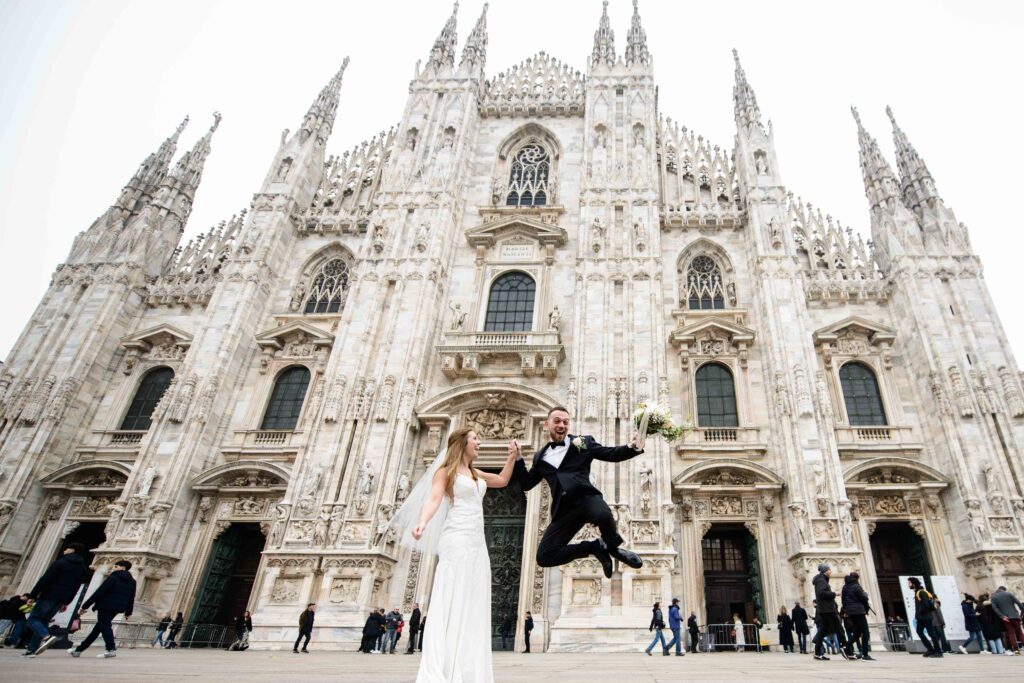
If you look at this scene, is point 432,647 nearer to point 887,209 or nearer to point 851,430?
point 851,430

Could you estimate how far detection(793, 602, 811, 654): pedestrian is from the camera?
43.3ft

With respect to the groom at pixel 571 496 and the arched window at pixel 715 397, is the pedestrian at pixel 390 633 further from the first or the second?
the groom at pixel 571 496

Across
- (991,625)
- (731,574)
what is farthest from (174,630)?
(991,625)

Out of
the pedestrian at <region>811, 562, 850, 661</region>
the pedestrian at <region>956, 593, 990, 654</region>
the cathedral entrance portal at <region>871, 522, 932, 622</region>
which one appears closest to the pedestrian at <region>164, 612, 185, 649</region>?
the pedestrian at <region>811, 562, 850, 661</region>

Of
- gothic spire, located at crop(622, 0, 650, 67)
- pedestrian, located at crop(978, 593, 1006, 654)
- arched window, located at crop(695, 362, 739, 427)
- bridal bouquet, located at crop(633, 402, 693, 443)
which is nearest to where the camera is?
bridal bouquet, located at crop(633, 402, 693, 443)

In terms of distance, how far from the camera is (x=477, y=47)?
88.5ft

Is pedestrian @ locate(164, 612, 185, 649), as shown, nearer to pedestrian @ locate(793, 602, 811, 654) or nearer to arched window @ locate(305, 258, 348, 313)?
arched window @ locate(305, 258, 348, 313)

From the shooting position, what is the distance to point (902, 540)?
16828mm

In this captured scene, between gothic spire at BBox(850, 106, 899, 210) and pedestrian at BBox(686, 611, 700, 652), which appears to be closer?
pedestrian at BBox(686, 611, 700, 652)

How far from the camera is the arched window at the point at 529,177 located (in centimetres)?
2392

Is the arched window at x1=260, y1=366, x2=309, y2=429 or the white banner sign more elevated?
the arched window at x1=260, y1=366, x2=309, y2=429

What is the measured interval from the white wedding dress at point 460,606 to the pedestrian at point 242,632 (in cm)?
1273

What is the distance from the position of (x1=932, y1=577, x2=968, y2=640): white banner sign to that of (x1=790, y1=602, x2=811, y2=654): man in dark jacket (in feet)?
10.2

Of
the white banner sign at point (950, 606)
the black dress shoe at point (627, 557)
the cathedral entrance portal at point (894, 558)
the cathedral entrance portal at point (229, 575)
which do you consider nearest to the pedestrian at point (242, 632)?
the cathedral entrance portal at point (229, 575)
